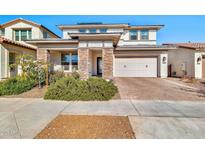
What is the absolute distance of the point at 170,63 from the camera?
22234 millimetres

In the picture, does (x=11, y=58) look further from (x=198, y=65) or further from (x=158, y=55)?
(x=198, y=65)

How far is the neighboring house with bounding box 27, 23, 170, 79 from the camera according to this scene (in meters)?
15.2

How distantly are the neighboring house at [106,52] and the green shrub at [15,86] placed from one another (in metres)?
5.57

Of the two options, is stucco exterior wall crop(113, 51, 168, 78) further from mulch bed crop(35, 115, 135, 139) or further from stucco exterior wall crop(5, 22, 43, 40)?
mulch bed crop(35, 115, 135, 139)

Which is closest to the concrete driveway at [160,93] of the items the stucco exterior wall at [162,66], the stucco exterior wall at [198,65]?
the stucco exterior wall at [162,66]

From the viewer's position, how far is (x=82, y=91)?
28.1 ft

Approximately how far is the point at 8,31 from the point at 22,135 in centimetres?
2061

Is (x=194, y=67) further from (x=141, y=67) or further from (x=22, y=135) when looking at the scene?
(x=22, y=135)

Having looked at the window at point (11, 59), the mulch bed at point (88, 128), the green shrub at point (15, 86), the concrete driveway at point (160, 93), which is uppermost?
the window at point (11, 59)

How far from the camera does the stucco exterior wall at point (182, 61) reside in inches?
756

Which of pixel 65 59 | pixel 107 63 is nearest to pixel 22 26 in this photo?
pixel 65 59

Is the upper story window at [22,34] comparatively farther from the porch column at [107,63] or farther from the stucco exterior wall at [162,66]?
the stucco exterior wall at [162,66]

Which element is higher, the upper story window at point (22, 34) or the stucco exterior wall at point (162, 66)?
the upper story window at point (22, 34)
